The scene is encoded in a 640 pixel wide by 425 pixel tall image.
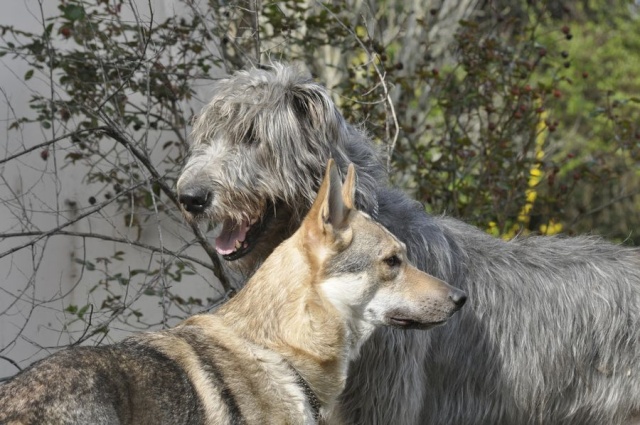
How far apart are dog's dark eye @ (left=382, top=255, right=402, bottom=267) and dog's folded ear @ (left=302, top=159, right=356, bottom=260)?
19 cm

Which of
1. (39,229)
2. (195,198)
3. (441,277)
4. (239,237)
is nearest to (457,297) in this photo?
(441,277)

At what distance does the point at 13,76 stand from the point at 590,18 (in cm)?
1188

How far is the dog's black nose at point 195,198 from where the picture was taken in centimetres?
512

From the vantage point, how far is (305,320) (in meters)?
4.97

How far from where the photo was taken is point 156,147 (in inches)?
315

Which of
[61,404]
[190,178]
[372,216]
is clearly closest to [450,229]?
[372,216]

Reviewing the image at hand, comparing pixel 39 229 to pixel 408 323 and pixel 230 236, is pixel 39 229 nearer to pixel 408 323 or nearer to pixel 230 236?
pixel 230 236

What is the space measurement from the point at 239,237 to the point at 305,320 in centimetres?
57

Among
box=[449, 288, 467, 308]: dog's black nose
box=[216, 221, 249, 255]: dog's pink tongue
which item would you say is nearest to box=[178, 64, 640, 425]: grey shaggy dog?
box=[216, 221, 249, 255]: dog's pink tongue

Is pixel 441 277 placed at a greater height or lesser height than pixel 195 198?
lesser

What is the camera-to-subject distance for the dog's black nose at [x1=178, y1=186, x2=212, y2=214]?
5.12m

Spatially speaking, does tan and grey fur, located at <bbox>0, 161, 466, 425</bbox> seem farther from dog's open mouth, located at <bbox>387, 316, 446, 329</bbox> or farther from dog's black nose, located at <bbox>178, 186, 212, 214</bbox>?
dog's black nose, located at <bbox>178, 186, 212, 214</bbox>

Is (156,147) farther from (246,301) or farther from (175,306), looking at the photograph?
(246,301)

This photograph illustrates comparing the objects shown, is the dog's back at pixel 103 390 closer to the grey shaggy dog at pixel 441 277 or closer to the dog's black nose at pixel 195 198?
the dog's black nose at pixel 195 198
